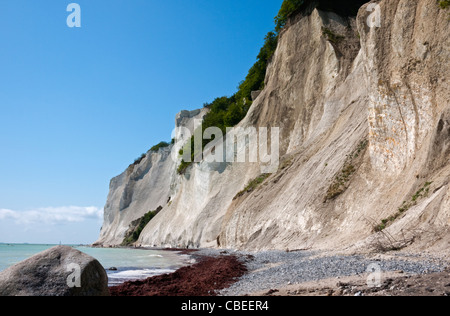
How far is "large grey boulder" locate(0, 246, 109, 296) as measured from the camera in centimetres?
608

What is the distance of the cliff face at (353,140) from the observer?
12.5 meters

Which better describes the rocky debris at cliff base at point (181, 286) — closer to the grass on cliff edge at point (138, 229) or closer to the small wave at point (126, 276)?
the small wave at point (126, 276)

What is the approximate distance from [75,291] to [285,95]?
29.9 meters

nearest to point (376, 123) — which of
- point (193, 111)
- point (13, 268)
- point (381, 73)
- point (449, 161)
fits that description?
point (381, 73)

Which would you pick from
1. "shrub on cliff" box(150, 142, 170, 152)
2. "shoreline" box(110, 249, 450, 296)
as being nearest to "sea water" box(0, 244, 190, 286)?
"shoreline" box(110, 249, 450, 296)

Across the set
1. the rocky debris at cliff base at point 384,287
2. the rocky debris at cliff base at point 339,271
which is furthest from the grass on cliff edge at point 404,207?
the rocky debris at cliff base at point 384,287

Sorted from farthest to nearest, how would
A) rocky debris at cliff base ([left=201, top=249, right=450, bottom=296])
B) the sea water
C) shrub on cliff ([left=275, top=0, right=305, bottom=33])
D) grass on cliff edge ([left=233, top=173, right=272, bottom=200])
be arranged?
shrub on cliff ([left=275, top=0, right=305, bottom=33]) < grass on cliff edge ([left=233, top=173, right=272, bottom=200]) < the sea water < rocky debris at cliff base ([left=201, top=249, right=450, bottom=296])

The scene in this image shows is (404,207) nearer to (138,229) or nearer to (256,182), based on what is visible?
(256,182)

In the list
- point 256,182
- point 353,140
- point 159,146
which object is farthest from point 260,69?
point 159,146

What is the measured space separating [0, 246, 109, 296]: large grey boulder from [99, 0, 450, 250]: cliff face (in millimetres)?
7945

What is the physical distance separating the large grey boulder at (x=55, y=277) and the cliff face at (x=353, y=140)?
7.94m

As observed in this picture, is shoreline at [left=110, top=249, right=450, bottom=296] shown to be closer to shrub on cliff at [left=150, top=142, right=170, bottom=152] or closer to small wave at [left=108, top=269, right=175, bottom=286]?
small wave at [left=108, top=269, right=175, bottom=286]

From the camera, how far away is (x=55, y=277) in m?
6.27

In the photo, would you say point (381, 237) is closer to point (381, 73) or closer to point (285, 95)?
point (381, 73)
